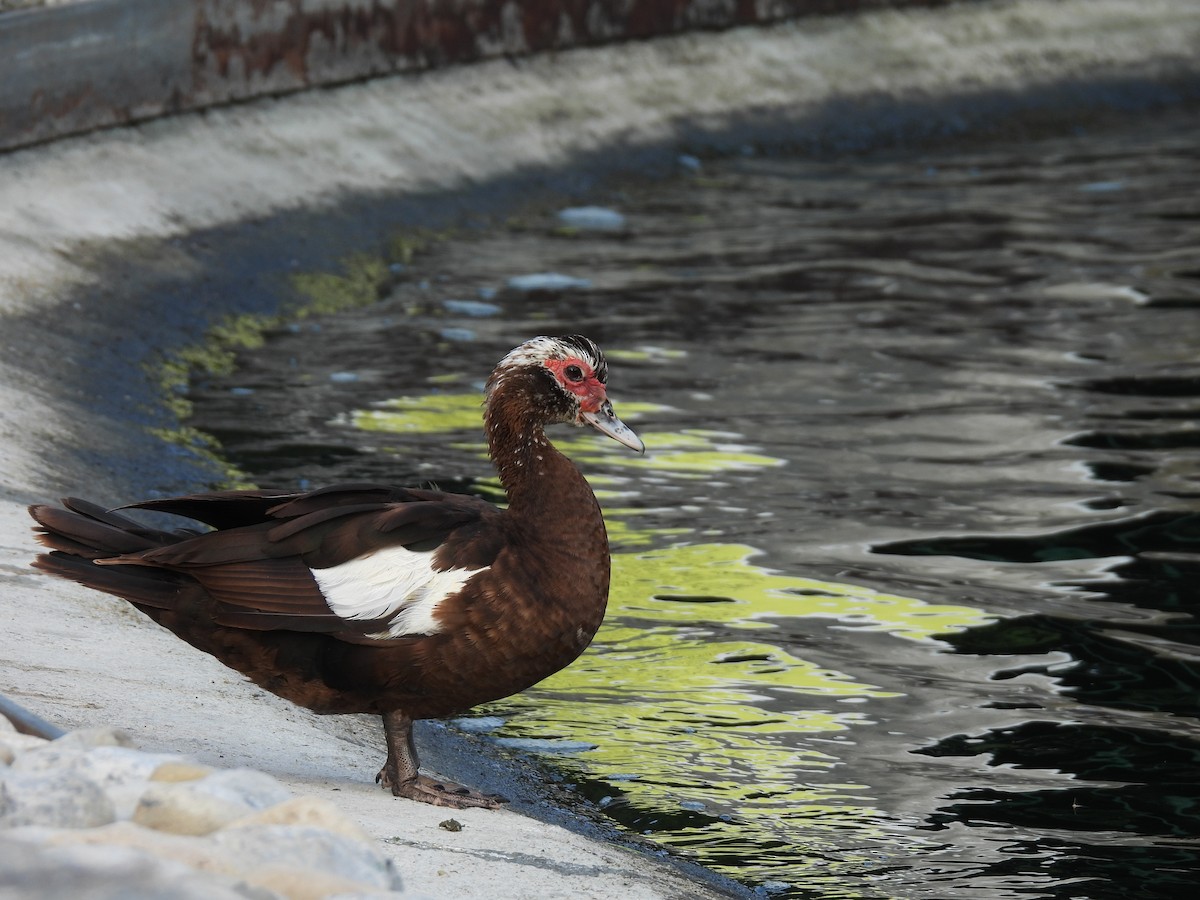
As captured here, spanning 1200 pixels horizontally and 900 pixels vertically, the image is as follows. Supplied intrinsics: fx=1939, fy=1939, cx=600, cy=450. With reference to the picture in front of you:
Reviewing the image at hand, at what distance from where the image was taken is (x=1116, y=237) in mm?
12227

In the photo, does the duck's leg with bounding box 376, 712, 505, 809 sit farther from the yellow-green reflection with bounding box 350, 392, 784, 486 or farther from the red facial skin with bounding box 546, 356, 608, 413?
the yellow-green reflection with bounding box 350, 392, 784, 486

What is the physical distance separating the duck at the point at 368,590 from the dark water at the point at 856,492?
696 mm

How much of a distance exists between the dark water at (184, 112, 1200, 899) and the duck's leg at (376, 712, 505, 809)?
1.84 feet

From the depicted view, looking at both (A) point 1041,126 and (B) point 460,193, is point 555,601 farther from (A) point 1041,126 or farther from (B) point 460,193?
(A) point 1041,126

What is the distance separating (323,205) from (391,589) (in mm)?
6991

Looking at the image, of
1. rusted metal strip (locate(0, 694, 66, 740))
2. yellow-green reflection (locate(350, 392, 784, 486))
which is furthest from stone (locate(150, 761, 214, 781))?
yellow-green reflection (locate(350, 392, 784, 486))

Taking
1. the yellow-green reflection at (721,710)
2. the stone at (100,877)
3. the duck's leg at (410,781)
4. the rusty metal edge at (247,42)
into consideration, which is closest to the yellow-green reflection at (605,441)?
the yellow-green reflection at (721,710)

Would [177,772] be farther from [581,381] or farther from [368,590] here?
[581,381]

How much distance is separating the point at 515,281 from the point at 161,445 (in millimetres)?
3656

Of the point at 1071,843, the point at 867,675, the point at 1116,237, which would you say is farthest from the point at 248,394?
the point at 1116,237

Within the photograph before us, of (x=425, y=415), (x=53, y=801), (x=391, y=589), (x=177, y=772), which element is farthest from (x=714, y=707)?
(x=425, y=415)

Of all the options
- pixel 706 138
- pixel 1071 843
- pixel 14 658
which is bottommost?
pixel 1071 843

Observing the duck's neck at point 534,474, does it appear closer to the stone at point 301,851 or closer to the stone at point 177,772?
the stone at point 177,772

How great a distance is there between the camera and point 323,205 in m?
11.5
